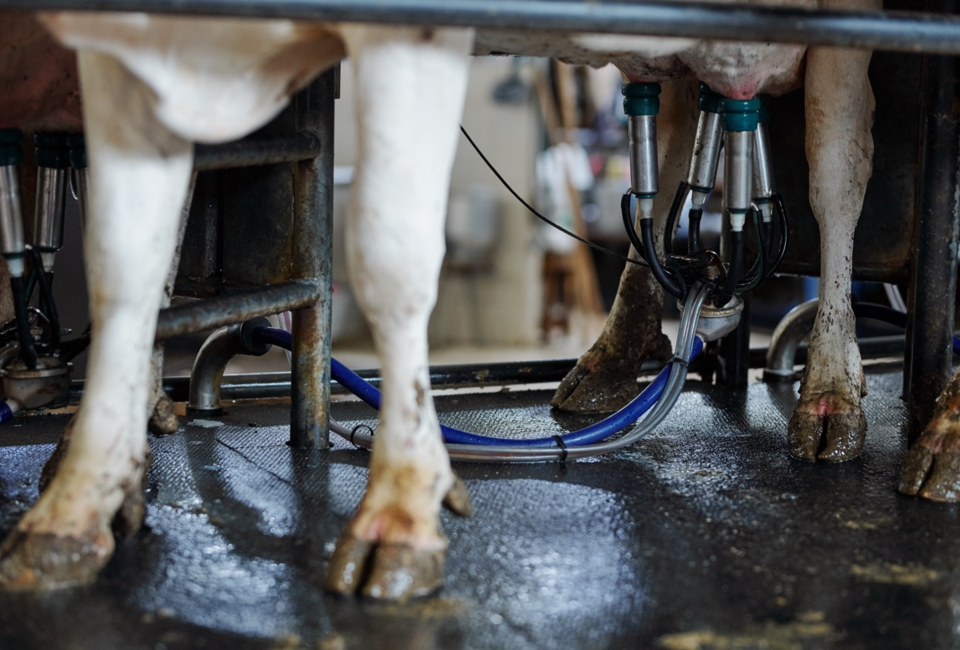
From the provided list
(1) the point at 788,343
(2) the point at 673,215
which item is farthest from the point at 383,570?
(1) the point at 788,343

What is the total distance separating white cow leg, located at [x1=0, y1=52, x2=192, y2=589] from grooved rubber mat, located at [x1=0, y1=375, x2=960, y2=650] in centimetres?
6

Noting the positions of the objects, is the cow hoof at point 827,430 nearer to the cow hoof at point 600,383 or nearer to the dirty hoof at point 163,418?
the cow hoof at point 600,383

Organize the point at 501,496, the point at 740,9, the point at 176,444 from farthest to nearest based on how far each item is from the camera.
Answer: the point at 176,444 < the point at 501,496 < the point at 740,9

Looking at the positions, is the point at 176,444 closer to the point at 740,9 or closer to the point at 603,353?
the point at 603,353

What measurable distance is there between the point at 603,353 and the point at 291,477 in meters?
0.88

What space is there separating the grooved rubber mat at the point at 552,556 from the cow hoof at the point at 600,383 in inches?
10.5

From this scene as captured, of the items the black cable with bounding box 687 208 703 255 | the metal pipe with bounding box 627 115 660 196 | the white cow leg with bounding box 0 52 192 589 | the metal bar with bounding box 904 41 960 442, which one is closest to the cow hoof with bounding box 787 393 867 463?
the metal bar with bounding box 904 41 960 442

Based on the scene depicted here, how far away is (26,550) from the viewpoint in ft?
4.25

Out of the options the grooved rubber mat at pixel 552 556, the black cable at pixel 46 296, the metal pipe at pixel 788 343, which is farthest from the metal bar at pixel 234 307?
the metal pipe at pixel 788 343

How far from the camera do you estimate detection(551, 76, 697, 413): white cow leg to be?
2.43m

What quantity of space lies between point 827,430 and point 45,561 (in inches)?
52.4

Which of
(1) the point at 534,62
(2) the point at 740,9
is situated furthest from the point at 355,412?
(1) the point at 534,62

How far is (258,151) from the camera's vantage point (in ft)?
5.81

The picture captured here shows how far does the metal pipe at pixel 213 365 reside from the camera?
89.9 inches
